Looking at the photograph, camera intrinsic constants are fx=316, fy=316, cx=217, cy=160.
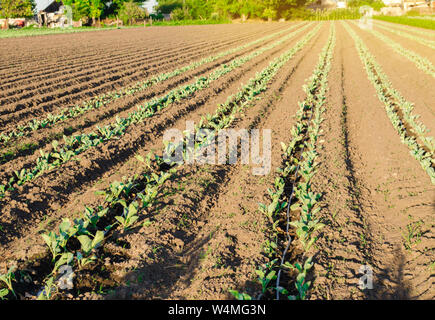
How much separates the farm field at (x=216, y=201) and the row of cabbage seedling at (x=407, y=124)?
0.16 feet

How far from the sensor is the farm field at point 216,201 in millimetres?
2865

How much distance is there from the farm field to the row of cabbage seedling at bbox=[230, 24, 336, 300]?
2cm

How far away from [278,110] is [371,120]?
2.03m

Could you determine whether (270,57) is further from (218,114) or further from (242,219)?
(242,219)

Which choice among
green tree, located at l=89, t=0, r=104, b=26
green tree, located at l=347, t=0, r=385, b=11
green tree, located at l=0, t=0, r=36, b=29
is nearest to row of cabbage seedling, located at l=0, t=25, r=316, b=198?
green tree, located at l=89, t=0, r=104, b=26

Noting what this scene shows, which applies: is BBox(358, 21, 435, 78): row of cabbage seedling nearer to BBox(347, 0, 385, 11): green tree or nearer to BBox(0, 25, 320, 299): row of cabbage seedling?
BBox(0, 25, 320, 299): row of cabbage seedling

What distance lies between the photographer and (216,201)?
412 cm

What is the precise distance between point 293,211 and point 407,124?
422 cm

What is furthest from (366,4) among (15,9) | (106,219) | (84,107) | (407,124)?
(106,219)

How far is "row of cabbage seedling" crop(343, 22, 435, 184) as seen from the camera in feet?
16.2

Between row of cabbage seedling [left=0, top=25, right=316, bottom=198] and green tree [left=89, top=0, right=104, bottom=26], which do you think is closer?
row of cabbage seedling [left=0, top=25, right=316, bottom=198]

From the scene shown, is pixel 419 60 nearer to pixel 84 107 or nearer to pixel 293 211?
pixel 293 211

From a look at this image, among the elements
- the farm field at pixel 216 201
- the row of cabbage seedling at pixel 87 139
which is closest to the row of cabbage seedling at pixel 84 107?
the farm field at pixel 216 201

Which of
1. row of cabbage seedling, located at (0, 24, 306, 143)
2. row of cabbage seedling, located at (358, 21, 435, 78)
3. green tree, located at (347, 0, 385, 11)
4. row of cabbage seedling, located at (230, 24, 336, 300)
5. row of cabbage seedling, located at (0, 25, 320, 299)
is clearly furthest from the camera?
green tree, located at (347, 0, 385, 11)
